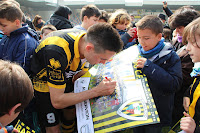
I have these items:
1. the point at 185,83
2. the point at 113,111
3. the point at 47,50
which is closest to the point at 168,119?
the point at 185,83

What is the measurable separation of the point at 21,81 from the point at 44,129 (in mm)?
1338

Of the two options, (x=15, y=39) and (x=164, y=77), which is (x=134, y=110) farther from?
(x=15, y=39)

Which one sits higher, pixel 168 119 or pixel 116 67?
pixel 116 67

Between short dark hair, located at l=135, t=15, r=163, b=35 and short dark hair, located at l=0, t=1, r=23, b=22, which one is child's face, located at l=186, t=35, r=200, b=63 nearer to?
short dark hair, located at l=135, t=15, r=163, b=35

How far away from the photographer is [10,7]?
6.84 feet

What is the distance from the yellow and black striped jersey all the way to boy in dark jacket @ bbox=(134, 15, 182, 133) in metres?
0.76

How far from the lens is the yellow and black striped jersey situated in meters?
1.56

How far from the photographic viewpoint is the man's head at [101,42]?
5.64 ft

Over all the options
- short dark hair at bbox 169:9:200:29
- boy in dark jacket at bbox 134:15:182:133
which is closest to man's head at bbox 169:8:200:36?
short dark hair at bbox 169:9:200:29

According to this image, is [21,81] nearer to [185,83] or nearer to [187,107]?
[187,107]

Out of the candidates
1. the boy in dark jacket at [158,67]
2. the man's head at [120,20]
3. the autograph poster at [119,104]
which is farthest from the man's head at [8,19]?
the man's head at [120,20]

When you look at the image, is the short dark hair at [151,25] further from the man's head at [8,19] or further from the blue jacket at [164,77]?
the man's head at [8,19]

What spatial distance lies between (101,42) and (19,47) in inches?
41.3

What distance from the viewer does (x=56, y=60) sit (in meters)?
1.55
